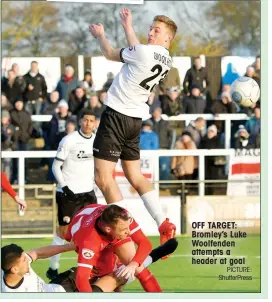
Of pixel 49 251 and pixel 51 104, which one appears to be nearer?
pixel 49 251

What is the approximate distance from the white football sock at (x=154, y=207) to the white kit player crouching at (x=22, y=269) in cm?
85

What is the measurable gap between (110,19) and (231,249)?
19.8ft

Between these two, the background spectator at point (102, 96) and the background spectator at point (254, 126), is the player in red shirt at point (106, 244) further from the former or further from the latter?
the background spectator at point (254, 126)

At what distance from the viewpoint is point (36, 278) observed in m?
10.4

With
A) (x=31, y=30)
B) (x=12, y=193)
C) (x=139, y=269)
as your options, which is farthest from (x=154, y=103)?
(x=139, y=269)

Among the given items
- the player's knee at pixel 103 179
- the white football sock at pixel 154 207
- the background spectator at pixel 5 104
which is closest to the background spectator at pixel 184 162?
the background spectator at pixel 5 104

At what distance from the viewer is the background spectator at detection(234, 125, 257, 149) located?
673 inches

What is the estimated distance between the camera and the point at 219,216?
597 inches

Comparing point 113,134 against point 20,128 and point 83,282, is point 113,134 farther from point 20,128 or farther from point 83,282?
point 20,128

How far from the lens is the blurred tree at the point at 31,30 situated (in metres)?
18.6

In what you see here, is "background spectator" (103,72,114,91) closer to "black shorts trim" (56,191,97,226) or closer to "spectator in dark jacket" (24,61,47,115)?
"spectator in dark jacket" (24,61,47,115)

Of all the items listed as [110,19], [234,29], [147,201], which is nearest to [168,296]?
[147,201]

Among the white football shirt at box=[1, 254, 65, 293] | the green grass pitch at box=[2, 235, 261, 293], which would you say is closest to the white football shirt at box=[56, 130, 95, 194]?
the green grass pitch at box=[2, 235, 261, 293]

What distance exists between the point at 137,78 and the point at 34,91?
7065 millimetres
